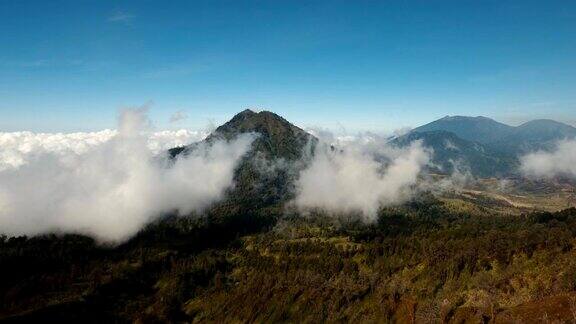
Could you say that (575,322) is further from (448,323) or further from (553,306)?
(448,323)

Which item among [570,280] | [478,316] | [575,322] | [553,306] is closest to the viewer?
[575,322]

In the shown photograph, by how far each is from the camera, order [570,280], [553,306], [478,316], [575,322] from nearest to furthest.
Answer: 1. [575,322]
2. [553,306]
3. [478,316]
4. [570,280]

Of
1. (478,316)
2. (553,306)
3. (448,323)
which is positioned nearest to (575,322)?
(553,306)

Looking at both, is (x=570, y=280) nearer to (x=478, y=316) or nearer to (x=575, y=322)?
(x=478, y=316)

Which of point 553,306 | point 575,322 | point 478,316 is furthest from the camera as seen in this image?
point 478,316

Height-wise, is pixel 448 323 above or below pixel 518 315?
below

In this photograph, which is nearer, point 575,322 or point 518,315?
point 575,322

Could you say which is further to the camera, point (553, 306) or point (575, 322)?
point (553, 306)

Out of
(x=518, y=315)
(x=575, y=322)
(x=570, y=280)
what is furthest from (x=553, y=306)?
(x=570, y=280)

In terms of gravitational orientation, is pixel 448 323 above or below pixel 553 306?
below
